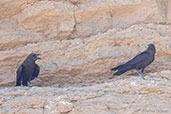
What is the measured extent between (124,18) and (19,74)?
102 inches

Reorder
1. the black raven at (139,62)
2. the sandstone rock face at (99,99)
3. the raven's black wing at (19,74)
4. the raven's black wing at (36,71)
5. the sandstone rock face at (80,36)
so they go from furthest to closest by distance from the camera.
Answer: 1. the sandstone rock face at (80,36)
2. the raven's black wing at (36,71)
3. the raven's black wing at (19,74)
4. the black raven at (139,62)
5. the sandstone rock face at (99,99)

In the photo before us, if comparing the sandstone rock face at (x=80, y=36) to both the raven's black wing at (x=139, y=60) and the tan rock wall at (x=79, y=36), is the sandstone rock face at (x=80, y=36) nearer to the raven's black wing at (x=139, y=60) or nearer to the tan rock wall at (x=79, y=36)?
the tan rock wall at (x=79, y=36)

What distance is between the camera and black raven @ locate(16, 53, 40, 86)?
7477 mm

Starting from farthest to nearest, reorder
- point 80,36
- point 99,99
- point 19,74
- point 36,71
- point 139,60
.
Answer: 1. point 80,36
2. point 36,71
3. point 19,74
4. point 139,60
5. point 99,99

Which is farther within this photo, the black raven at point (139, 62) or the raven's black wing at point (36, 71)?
the raven's black wing at point (36, 71)

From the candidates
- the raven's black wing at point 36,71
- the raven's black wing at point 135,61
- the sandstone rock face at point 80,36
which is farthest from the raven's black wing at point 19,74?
the raven's black wing at point 135,61

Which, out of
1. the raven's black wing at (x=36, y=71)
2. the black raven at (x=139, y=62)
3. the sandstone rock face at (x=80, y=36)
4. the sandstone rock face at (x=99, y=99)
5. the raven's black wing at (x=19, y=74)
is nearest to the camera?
the sandstone rock face at (x=99, y=99)

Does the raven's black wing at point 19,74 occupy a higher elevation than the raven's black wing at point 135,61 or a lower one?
lower

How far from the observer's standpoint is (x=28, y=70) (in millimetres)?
7613

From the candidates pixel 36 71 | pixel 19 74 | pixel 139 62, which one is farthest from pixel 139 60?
pixel 19 74

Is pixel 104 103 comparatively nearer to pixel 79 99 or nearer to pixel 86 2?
pixel 79 99

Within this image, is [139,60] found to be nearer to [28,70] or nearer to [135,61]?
[135,61]

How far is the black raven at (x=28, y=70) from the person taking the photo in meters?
7.48

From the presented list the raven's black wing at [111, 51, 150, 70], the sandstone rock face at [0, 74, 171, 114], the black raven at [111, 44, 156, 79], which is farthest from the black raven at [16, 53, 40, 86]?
the raven's black wing at [111, 51, 150, 70]
